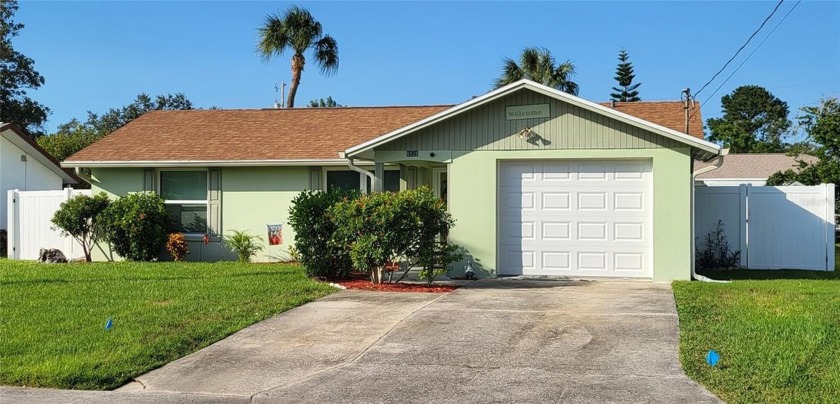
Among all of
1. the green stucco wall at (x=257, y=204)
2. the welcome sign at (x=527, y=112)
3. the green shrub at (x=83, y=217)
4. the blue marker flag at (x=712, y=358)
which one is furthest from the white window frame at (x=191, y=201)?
the blue marker flag at (x=712, y=358)

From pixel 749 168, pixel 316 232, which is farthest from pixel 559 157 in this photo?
pixel 749 168

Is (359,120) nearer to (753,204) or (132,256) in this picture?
(132,256)

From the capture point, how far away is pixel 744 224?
15.5 m

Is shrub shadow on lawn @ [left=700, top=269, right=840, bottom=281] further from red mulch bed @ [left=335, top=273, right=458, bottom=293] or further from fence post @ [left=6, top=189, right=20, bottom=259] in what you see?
fence post @ [left=6, top=189, right=20, bottom=259]

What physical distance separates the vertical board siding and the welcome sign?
0.06 meters

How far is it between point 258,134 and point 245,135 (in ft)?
1.06

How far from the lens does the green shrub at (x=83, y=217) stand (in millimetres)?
16531

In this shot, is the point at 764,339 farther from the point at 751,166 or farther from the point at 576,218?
the point at 751,166

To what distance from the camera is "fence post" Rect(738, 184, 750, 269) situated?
15.4m

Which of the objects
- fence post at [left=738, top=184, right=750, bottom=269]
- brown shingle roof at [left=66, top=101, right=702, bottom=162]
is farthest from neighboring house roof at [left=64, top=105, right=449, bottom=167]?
fence post at [left=738, top=184, right=750, bottom=269]

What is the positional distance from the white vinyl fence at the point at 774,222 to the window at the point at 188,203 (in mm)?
11221

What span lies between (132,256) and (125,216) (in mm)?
976

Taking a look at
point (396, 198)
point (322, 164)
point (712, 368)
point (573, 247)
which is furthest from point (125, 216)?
point (712, 368)

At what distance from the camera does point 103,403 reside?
596 centimetres
